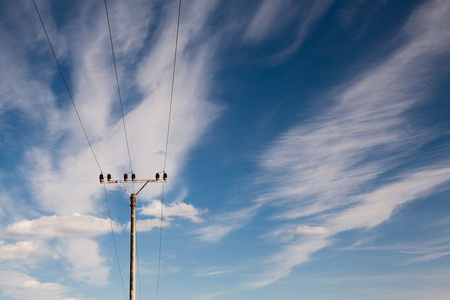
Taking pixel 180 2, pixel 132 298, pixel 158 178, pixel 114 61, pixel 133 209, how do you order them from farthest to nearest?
pixel 158 178
pixel 133 209
pixel 132 298
pixel 114 61
pixel 180 2

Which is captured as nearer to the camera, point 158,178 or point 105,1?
point 105,1

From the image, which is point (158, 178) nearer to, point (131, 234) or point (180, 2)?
point (131, 234)

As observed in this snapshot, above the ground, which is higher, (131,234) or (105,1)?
(105,1)

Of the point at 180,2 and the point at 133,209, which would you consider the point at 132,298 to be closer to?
the point at 133,209

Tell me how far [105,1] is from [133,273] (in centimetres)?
1503

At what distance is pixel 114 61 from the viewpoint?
18188mm

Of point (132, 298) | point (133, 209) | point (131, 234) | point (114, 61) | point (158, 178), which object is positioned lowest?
point (132, 298)

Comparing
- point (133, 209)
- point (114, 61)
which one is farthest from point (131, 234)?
point (114, 61)

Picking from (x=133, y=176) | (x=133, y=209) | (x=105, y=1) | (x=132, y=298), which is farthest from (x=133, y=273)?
(x=105, y=1)

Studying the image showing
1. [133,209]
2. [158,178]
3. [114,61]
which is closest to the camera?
[114,61]

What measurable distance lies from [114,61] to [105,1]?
3642 mm

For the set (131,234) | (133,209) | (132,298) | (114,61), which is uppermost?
(114,61)

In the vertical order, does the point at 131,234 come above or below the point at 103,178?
below

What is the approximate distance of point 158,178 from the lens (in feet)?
84.2
